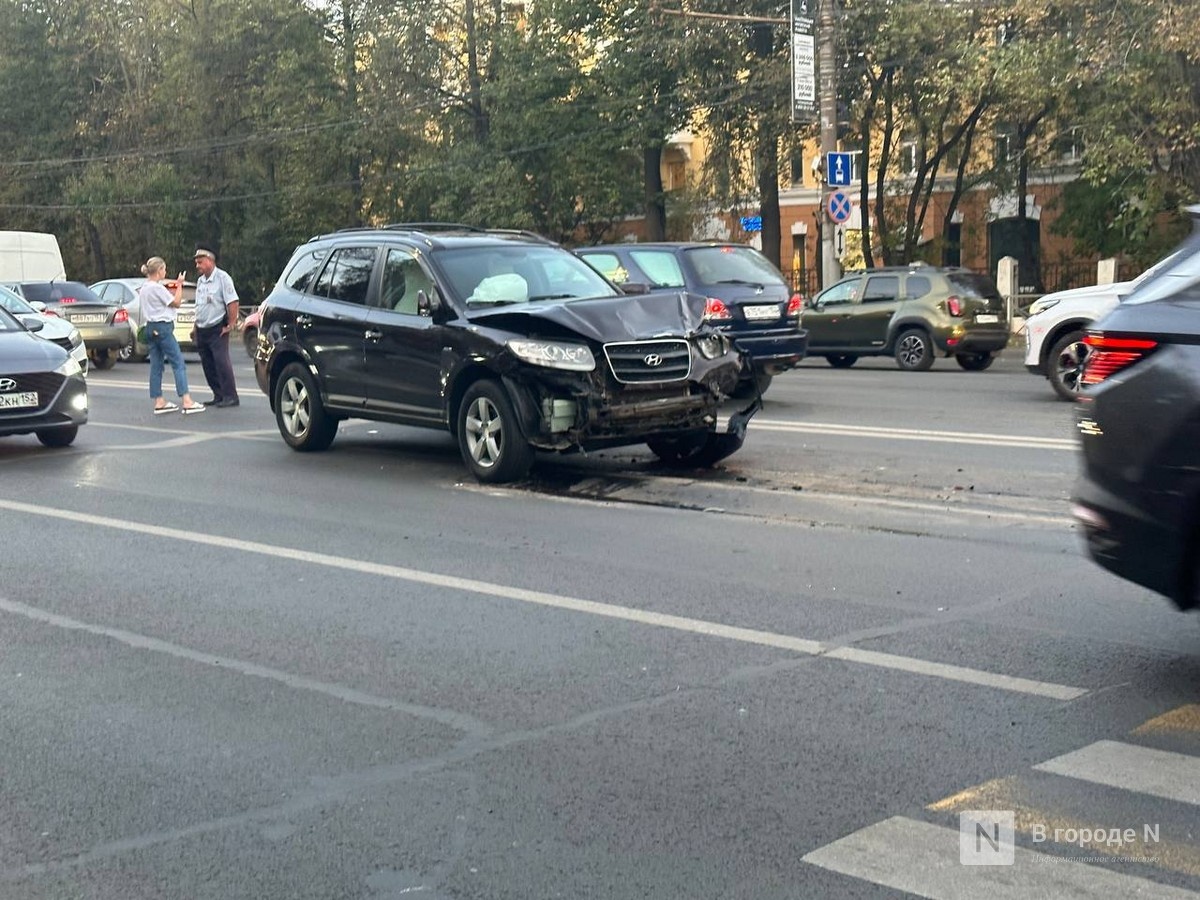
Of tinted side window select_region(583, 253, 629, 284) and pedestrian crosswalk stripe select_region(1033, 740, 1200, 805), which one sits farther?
tinted side window select_region(583, 253, 629, 284)

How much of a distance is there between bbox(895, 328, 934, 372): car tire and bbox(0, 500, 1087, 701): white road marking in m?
15.1

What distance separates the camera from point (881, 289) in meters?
23.5

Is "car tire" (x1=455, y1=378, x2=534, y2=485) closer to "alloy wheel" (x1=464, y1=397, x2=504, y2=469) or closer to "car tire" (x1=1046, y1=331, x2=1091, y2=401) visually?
"alloy wheel" (x1=464, y1=397, x2=504, y2=469)

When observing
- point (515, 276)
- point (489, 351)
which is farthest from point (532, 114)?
point (489, 351)

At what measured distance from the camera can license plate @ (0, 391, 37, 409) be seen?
13070mm

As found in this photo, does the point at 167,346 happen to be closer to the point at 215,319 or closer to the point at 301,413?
the point at 215,319

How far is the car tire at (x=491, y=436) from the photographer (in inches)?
421

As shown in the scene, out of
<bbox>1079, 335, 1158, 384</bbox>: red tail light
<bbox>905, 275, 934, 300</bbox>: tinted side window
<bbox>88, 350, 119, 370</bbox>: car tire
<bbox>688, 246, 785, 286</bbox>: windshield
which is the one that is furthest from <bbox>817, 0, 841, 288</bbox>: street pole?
<bbox>1079, 335, 1158, 384</bbox>: red tail light

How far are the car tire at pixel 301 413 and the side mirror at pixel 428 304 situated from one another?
170cm

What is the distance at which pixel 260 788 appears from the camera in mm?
4855

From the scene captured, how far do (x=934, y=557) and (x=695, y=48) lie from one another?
2934 centimetres

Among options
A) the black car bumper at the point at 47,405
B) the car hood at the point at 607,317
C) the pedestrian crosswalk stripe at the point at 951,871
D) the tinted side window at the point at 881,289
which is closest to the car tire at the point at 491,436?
the car hood at the point at 607,317

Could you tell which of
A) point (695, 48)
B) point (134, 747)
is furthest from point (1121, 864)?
point (695, 48)

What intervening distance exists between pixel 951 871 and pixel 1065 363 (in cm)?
1261
